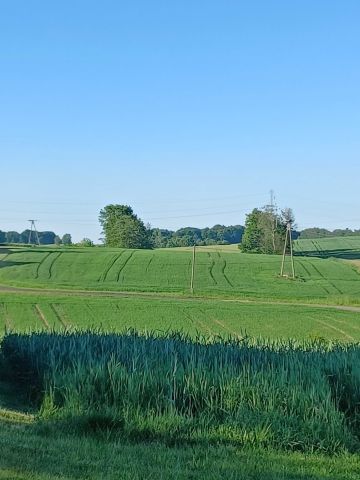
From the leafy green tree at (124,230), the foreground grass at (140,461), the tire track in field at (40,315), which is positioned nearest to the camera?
the foreground grass at (140,461)

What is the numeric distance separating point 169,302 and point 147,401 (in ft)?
118

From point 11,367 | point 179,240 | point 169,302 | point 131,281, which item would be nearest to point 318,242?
point 179,240

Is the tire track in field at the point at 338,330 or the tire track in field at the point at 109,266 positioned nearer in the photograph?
the tire track in field at the point at 338,330

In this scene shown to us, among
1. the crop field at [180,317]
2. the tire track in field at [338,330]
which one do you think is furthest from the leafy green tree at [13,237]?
the tire track in field at [338,330]

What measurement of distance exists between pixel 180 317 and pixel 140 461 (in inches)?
1257

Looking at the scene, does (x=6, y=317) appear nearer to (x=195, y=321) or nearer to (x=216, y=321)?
(x=195, y=321)

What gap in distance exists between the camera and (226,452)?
7.69m

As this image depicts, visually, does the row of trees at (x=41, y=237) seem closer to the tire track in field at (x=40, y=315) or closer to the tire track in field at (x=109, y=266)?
the tire track in field at (x=109, y=266)

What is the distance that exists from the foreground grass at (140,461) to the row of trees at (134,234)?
320ft

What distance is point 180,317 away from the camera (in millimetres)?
38812

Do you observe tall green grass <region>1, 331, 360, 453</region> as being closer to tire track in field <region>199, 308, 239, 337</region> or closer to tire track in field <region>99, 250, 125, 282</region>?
tire track in field <region>199, 308, 239, 337</region>

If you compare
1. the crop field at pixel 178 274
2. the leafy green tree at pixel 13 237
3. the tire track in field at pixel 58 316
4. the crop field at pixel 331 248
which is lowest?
the tire track in field at pixel 58 316

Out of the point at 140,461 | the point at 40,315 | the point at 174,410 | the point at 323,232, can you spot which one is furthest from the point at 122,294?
the point at 323,232

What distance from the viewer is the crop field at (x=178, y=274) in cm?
5812
